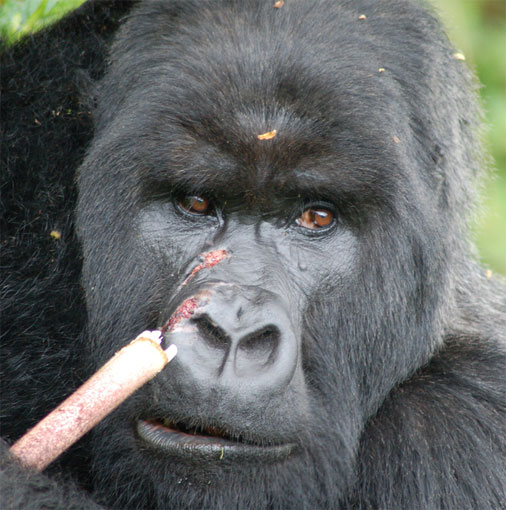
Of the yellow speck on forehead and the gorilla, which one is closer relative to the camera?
the gorilla

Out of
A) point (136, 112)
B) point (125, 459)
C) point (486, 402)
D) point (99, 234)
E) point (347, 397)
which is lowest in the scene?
point (486, 402)

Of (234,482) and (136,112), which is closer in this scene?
(234,482)

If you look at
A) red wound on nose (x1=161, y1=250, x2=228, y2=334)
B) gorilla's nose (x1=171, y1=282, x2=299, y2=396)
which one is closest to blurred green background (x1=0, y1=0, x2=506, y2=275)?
red wound on nose (x1=161, y1=250, x2=228, y2=334)

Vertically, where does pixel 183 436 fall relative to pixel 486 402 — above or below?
above

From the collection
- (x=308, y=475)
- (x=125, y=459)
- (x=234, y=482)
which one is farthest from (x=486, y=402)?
(x=125, y=459)

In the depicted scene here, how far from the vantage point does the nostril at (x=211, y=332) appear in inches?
121

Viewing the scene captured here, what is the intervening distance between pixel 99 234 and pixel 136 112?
529mm

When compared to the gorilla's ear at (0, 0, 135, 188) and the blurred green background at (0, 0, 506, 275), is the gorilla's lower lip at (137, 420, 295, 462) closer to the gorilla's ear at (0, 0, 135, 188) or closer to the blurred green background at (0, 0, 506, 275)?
the gorilla's ear at (0, 0, 135, 188)

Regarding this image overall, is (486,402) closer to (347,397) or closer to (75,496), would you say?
(347,397)

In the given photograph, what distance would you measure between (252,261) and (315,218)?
0.36 metres

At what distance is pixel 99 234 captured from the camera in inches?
146

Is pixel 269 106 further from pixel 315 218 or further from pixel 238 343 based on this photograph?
pixel 238 343

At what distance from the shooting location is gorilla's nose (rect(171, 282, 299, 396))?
3.01m

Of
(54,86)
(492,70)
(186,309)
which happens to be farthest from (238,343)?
(492,70)
